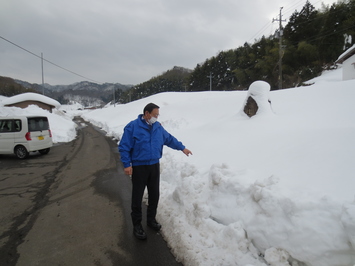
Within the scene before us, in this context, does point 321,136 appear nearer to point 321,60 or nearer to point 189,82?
point 321,60

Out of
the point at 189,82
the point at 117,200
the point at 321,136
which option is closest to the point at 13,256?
the point at 117,200

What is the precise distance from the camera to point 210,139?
6.23 meters

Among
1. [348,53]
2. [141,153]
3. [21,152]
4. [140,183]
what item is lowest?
[21,152]

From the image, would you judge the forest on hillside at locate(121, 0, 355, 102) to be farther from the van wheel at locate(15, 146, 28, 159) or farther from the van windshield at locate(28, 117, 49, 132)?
the van wheel at locate(15, 146, 28, 159)

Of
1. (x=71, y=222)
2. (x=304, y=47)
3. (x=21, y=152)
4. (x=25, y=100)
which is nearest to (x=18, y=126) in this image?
(x=21, y=152)

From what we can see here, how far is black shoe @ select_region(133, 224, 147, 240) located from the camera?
9.12ft

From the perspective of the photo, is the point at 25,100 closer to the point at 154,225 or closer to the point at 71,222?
the point at 71,222

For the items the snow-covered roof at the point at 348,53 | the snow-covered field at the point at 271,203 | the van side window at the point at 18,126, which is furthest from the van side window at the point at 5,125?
the snow-covered roof at the point at 348,53

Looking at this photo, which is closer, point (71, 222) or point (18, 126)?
point (71, 222)

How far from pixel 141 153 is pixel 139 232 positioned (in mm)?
1127

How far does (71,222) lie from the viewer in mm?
3236

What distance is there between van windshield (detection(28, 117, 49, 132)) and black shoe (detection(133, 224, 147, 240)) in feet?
23.6

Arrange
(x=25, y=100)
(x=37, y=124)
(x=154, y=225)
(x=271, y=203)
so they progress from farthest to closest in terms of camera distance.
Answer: (x=25, y=100)
(x=37, y=124)
(x=154, y=225)
(x=271, y=203)

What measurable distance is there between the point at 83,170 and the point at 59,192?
172cm
